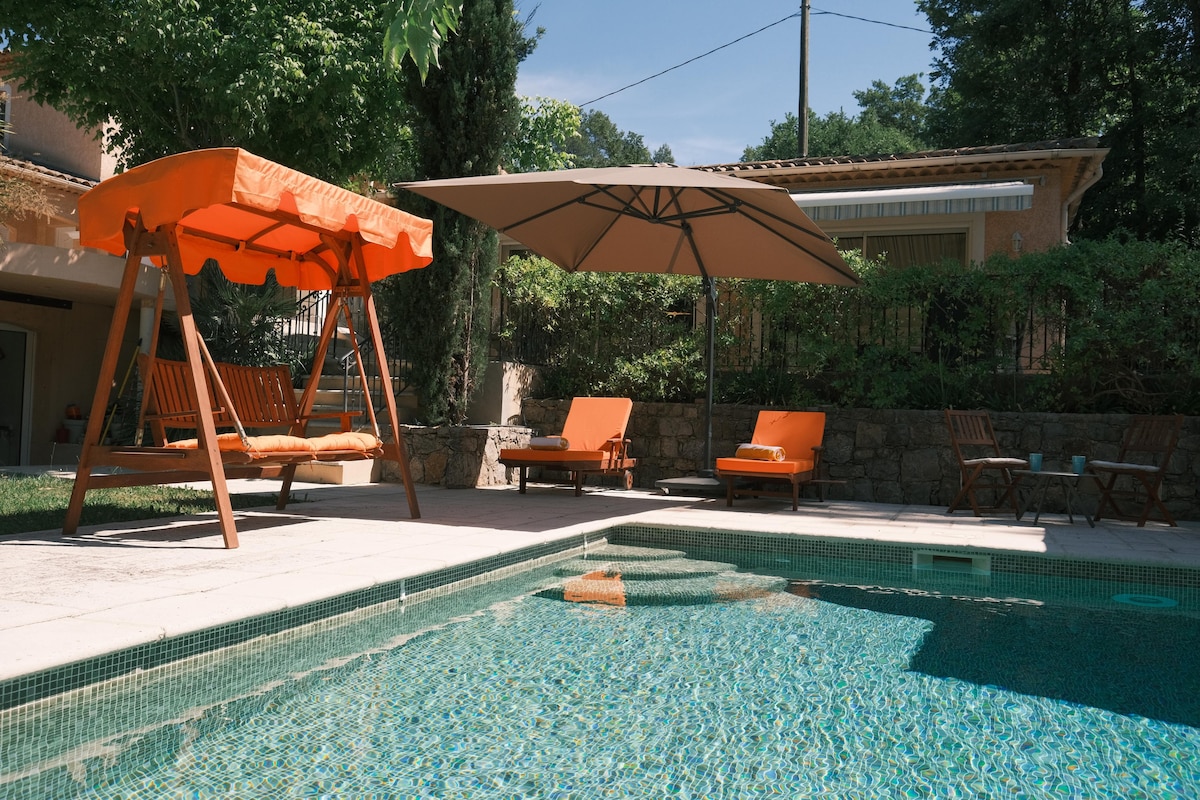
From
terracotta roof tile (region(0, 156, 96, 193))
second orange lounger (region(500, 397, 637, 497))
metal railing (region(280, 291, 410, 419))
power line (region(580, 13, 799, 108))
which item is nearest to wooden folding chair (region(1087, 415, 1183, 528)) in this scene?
second orange lounger (region(500, 397, 637, 497))

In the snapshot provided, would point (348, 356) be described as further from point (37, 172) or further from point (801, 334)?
point (37, 172)

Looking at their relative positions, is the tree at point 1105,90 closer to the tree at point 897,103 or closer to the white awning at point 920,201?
the white awning at point 920,201

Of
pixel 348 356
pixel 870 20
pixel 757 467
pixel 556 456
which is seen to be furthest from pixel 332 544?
pixel 870 20

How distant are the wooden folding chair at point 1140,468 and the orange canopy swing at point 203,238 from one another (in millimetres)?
6164

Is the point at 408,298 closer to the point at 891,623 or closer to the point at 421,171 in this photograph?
the point at 421,171

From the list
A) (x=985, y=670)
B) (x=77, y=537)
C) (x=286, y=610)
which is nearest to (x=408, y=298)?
(x=77, y=537)

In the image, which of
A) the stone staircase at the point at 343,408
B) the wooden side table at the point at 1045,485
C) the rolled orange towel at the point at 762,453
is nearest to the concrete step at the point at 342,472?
the stone staircase at the point at 343,408

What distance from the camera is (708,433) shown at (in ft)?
31.3

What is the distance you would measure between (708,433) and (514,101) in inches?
191

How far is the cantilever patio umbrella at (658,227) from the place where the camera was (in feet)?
27.2

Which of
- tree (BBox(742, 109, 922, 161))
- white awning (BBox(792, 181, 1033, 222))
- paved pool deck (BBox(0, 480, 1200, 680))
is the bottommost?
paved pool deck (BBox(0, 480, 1200, 680))

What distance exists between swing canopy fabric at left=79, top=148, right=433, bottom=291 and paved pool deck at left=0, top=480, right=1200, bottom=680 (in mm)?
2009

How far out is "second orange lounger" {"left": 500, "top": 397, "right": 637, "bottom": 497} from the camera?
31.4ft

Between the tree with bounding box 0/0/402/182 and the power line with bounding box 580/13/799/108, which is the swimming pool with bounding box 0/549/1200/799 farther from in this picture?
the power line with bounding box 580/13/799/108
